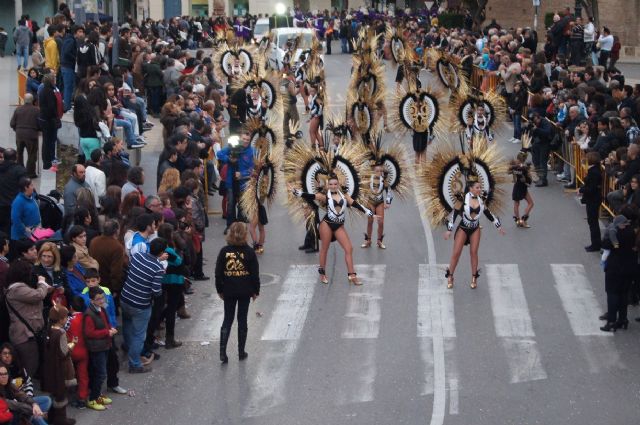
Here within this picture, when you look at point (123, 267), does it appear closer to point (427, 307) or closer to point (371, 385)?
point (371, 385)

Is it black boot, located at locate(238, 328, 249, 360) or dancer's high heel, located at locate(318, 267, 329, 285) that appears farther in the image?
dancer's high heel, located at locate(318, 267, 329, 285)

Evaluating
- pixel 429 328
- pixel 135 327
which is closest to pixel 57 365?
pixel 135 327

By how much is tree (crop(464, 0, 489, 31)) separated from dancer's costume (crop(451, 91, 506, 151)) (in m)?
27.9

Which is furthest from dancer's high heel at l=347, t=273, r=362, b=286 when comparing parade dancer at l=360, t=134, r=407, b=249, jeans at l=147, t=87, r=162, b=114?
jeans at l=147, t=87, r=162, b=114

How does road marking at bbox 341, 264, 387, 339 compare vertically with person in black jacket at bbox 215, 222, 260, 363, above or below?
below

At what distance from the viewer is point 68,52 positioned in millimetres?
26672

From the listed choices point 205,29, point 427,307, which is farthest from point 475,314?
point 205,29

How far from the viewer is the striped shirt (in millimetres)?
14023

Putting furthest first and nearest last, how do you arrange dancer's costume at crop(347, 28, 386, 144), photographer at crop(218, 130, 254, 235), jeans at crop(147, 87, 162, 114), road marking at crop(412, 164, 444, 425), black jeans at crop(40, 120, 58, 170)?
1. jeans at crop(147, 87, 162, 114)
2. dancer's costume at crop(347, 28, 386, 144)
3. black jeans at crop(40, 120, 58, 170)
4. photographer at crop(218, 130, 254, 235)
5. road marking at crop(412, 164, 444, 425)

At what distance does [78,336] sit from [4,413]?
192 centimetres

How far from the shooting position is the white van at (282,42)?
39.7m

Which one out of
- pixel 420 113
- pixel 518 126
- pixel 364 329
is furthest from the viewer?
pixel 518 126

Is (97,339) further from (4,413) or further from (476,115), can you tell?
(476,115)

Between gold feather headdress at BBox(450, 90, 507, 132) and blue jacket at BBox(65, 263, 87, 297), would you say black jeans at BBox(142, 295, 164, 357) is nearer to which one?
blue jacket at BBox(65, 263, 87, 297)
